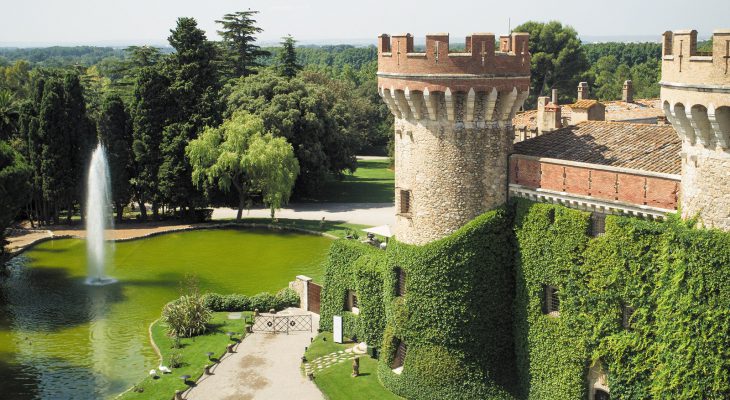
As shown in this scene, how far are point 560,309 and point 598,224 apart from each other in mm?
2899

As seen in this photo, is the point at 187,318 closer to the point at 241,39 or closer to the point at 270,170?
the point at 270,170

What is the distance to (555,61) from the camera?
299 ft

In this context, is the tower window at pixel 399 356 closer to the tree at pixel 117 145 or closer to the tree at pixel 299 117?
the tree at pixel 299 117

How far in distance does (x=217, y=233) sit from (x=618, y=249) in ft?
129

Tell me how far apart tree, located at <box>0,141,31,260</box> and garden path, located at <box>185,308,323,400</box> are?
1747 centimetres

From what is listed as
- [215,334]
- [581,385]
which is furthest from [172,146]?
[581,385]

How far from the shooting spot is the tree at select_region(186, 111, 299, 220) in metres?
56.9

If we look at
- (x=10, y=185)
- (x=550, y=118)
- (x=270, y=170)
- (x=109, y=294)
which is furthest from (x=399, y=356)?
(x=270, y=170)

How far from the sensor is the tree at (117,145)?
59844 mm

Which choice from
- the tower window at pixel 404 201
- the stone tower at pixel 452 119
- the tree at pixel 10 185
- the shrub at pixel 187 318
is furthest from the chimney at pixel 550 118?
the tree at pixel 10 185

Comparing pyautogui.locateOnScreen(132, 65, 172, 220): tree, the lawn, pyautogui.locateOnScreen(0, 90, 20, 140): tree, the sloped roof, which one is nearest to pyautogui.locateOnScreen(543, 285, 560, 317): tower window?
the sloped roof

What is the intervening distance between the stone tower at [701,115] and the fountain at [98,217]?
112ft

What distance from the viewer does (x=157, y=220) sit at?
62.2 m

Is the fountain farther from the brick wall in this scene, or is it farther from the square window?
the brick wall
